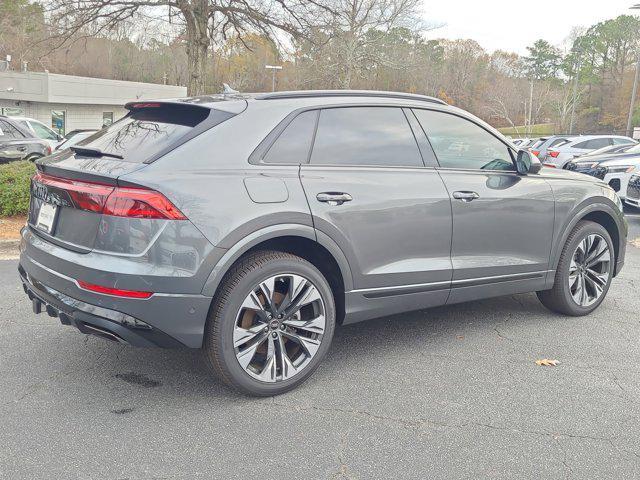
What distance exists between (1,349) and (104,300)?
143 centimetres

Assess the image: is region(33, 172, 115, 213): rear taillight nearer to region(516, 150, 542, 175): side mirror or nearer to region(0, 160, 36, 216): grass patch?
region(516, 150, 542, 175): side mirror

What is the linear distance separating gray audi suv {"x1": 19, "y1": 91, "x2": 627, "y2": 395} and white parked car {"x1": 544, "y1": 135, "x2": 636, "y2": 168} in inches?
623

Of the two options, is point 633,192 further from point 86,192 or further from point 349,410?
point 86,192

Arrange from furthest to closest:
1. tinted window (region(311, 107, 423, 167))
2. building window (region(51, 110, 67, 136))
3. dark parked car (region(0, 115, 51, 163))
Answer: building window (region(51, 110, 67, 136))
dark parked car (region(0, 115, 51, 163))
tinted window (region(311, 107, 423, 167))

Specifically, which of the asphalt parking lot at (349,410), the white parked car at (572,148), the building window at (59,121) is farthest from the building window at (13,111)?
the asphalt parking lot at (349,410)

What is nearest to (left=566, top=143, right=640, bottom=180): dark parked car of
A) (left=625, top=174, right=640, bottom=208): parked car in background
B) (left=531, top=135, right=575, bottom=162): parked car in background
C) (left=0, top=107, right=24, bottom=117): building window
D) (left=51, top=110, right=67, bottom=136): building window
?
(left=625, top=174, right=640, bottom=208): parked car in background

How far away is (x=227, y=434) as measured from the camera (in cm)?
289

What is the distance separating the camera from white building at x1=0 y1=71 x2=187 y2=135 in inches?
1239

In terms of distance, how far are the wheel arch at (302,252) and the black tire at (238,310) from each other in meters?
0.06

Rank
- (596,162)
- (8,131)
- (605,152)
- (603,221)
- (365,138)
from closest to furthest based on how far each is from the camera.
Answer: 1. (365,138)
2. (603,221)
3. (8,131)
4. (596,162)
5. (605,152)

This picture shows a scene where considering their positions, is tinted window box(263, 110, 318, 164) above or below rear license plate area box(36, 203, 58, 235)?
above

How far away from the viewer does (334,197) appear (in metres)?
3.39

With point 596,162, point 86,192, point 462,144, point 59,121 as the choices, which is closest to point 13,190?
point 86,192

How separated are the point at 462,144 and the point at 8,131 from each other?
11661 mm
